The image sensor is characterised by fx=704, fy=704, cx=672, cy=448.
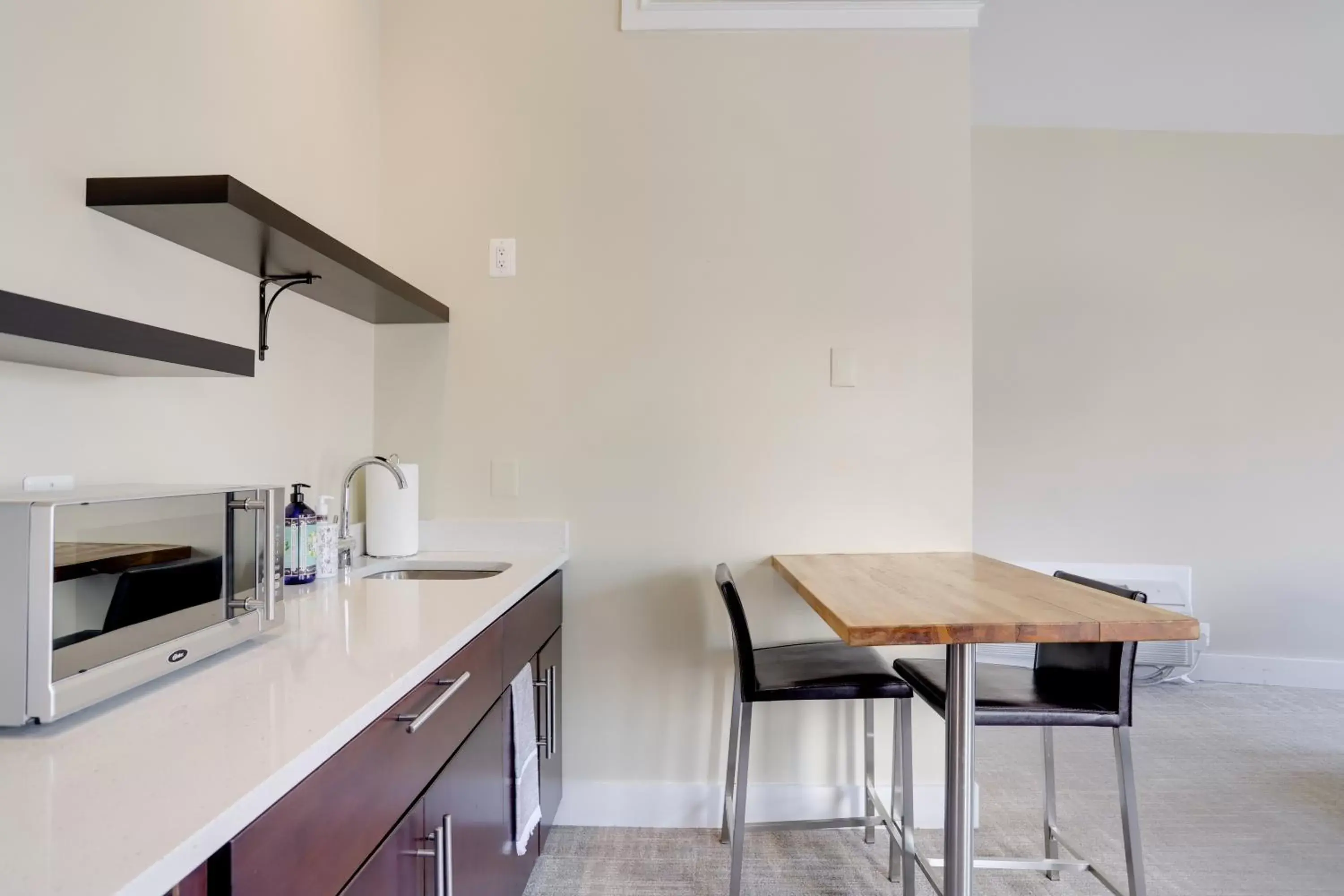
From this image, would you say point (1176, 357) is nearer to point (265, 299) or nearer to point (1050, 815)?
point (1050, 815)

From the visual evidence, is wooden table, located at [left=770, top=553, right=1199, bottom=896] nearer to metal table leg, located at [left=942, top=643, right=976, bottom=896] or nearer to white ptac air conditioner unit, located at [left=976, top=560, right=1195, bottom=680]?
metal table leg, located at [left=942, top=643, right=976, bottom=896]

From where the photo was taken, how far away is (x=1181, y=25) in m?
2.74

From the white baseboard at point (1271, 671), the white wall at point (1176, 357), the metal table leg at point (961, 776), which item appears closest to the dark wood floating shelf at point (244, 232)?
the metal table leg at point (961, 776)

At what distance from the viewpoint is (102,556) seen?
83 cm

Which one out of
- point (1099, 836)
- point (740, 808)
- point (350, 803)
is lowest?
point (1099, 836)

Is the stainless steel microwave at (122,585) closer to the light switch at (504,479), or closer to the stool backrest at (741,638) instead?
the stool backrest at (741,638)

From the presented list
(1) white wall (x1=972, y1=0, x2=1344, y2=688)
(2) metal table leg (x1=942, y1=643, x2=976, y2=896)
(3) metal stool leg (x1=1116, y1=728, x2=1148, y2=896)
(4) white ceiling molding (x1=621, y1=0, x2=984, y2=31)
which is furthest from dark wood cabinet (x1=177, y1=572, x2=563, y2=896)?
(1) white wall (x1=972, y1=0, x2=1344, y2=688)

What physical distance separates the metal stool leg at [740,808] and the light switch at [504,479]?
3.13 ft

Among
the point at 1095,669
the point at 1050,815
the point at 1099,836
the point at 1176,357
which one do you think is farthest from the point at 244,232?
the point at 1176,357

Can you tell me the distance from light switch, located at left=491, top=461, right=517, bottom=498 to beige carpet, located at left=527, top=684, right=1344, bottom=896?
104 cm

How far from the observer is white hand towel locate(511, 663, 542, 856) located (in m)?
1.57

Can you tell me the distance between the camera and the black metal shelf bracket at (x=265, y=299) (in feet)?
5.19

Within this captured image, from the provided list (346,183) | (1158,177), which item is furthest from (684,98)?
(1158,177)

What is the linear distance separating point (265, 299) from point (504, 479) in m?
0.84
